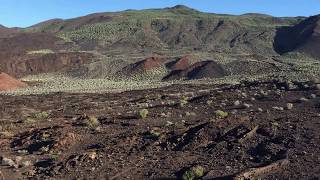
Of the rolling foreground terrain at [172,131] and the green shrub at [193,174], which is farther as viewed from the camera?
the rolling foreground terrain at [172,131]

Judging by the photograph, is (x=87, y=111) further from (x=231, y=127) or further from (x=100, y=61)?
(x=100, y=61)

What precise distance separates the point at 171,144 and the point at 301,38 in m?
96.8

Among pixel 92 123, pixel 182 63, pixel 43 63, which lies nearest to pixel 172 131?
pixel 92 123

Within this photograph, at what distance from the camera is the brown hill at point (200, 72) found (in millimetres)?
76188

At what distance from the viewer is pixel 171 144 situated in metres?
23.0

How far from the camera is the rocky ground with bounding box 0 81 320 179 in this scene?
19.6 m

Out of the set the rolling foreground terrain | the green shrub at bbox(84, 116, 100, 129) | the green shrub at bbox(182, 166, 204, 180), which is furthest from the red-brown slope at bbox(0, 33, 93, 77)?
the green shrub at bbox(182, 166, 204, 180)

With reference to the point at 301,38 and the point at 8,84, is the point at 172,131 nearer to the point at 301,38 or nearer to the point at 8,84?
the point at 8,84

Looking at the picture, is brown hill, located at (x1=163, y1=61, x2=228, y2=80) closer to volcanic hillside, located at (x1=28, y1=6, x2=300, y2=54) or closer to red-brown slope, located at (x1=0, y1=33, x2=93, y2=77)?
red-brown slope, located at (x1=0, y1=33, x2=93, y2=77)

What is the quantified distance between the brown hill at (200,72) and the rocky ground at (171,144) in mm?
40345

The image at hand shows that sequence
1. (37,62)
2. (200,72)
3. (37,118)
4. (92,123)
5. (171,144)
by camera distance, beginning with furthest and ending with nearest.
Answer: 1. (37,62)
2. (200,72)
3. (37,118)
4. (92,123)
5. (171,144)

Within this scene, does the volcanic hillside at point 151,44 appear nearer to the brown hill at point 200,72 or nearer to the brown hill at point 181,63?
the brown hill at point 181,63

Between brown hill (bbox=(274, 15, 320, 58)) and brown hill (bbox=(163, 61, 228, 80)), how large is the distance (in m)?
30.3

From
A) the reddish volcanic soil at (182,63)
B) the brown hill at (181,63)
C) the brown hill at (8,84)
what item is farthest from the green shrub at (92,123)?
the reddish volcanic soil at (182,63)
